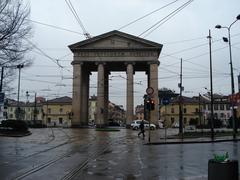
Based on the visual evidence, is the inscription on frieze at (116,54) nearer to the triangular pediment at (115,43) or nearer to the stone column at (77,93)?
the triangular pediment at (115,43)

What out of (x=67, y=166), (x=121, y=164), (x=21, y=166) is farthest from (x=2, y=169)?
(x=121, y=164)

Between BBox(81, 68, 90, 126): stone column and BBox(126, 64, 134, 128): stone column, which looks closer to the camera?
BBox(126, 64, 134, 128): stone column

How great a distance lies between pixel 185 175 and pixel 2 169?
21.8 ft

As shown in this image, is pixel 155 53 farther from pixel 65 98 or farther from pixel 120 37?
→ pixel 65 98

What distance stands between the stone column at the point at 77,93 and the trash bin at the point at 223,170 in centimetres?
7279

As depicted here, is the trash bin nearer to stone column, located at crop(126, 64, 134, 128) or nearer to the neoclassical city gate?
the neoclassical city gate

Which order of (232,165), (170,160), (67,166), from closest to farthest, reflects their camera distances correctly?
(232,165) < (67,166) < (170,160)

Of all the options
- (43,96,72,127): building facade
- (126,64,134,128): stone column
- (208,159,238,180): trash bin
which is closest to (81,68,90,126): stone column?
(126,64,134,128): stone column

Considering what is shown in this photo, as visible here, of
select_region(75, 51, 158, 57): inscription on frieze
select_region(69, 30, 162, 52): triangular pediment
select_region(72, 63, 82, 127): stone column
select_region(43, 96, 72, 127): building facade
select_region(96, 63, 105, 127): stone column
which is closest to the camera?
select_region(69, 30, 162, 52): triangular pediment

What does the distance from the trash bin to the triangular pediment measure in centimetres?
7279

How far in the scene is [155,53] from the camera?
271 ft

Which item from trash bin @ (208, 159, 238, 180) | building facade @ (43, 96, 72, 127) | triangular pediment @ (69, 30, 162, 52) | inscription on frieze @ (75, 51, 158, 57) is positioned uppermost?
triangular pediment @ (69, 30, 162, 52)

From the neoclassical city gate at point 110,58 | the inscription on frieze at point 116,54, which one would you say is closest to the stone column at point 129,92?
the neoclassical city gate at point 110,58

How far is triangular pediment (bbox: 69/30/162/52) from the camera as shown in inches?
3226
